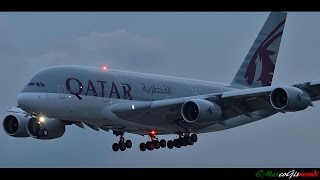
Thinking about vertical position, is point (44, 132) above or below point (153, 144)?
above

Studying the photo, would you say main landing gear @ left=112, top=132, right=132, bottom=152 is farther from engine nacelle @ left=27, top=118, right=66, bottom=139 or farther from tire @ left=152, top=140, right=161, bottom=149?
engine nacelle @ left=27, top=118, right=66, bottom=139

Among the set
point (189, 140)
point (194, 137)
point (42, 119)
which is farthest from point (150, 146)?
point (42, 119)

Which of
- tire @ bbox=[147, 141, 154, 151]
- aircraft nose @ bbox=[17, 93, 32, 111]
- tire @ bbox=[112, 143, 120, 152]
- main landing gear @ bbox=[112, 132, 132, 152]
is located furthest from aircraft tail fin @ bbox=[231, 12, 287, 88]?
aircraft nose @ bbox=[17, 93, 32, 111]

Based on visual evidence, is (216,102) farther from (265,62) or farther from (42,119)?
(265,62)

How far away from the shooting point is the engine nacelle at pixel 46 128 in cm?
5595

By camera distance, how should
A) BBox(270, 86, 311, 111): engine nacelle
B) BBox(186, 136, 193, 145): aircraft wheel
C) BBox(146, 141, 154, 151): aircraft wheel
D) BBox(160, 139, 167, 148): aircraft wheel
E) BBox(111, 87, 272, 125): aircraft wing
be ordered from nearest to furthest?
BBox(270, 86, 311, 111): engine nacelle
BBox(111, 87, 272, 125): aircraft wing
BBox(186, 136, 193, 145): aircraft wheel
BBox(146, 141, 154, 151): aircraft wheel
BBox(160, 139, 167, 148): aircraft wheel

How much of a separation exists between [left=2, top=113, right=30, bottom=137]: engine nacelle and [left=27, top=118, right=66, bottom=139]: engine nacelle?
72.5 inches

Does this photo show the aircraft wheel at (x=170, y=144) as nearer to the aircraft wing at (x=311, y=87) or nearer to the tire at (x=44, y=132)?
the tire at (x=44, y=132)

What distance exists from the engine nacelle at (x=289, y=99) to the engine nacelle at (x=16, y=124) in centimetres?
1862

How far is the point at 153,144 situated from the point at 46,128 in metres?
8.08

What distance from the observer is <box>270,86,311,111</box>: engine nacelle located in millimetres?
51250

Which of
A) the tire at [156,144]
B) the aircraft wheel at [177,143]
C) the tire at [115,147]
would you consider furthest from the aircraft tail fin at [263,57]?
the tire at [115,147]

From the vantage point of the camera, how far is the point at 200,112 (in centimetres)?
5297

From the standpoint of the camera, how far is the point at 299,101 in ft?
168
